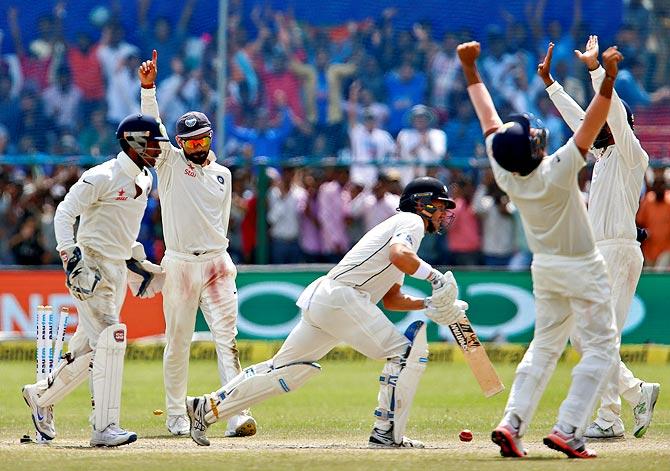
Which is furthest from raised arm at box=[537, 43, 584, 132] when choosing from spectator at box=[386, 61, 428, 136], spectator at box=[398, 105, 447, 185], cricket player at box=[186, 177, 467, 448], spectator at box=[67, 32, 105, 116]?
spectator at box=[67, 32, 105, 116]

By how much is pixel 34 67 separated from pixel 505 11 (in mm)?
7330

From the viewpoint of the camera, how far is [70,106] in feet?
69.6

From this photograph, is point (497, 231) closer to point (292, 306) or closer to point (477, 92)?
point (292, 306)

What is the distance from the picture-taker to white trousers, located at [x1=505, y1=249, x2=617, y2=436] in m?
8.27

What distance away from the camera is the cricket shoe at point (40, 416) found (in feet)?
33.3

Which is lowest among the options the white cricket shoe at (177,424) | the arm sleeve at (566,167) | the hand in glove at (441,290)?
the white cricket shoe at (177,424)

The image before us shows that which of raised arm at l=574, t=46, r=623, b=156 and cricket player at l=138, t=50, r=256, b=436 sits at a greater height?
raised arm at l=574, t=46, r=623, b=156

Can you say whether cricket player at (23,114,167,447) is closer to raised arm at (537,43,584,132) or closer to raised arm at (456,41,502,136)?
raised arm at (456,41,502,136)

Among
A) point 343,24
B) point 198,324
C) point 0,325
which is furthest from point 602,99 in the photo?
point 343,24

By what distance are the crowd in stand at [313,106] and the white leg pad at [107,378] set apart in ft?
30.3

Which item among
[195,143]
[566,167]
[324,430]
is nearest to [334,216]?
[195,143]

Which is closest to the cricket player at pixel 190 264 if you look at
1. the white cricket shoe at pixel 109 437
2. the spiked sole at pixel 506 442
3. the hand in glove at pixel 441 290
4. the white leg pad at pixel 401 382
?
the white cricket shoe at pixel 109 437

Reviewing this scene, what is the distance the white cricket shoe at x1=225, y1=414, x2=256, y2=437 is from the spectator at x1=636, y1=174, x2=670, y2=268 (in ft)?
29.7

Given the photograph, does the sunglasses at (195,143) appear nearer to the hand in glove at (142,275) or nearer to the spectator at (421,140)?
the hand in glove at (142,275)
